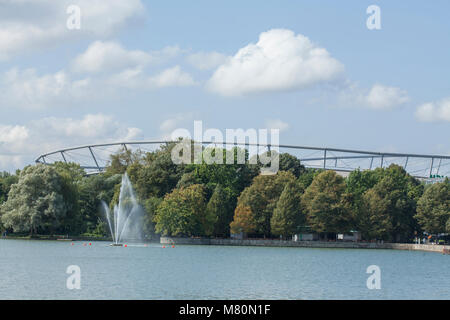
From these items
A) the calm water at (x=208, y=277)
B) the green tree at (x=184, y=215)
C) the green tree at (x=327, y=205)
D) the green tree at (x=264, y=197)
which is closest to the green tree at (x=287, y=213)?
the green tree at (x=327, y=205)

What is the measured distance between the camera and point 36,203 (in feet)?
284

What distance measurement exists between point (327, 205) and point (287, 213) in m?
4.86

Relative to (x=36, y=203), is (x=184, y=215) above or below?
below

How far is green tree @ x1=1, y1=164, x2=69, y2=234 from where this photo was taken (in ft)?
283

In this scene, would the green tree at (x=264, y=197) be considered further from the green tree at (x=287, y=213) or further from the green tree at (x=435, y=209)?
the green tree at (x=435, y=209)

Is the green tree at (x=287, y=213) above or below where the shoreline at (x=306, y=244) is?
above

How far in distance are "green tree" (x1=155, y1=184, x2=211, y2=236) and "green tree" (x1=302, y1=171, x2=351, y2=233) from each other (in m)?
12.1

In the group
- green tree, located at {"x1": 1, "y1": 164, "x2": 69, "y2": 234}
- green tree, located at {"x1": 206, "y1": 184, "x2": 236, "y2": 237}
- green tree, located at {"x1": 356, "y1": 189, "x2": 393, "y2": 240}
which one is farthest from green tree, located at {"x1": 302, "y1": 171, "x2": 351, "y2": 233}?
green tree, located at {"x1": 1, "y1": 164, "x2": 69, "y2": 234}

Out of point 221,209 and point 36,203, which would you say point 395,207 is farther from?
point 36,203

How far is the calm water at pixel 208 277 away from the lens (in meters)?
35.4

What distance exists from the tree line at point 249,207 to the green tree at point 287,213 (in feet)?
0.38

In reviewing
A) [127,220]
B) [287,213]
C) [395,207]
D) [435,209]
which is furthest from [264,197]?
[435,209]

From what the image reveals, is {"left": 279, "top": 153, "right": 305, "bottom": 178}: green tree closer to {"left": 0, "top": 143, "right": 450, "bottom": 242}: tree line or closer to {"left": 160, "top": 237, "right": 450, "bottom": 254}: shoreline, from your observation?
{"left": 0, "top": 143, "right": 450, "bottom": 242}: tree line
